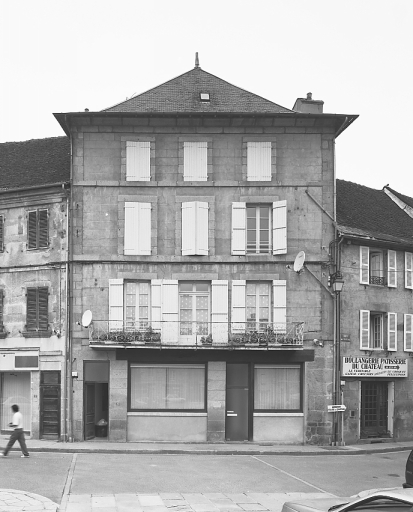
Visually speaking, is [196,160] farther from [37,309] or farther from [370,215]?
[370,215]

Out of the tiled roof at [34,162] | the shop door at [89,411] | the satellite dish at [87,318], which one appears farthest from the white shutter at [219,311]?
the tiled roof at [34,162]

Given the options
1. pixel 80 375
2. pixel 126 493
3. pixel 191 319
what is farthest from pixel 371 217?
pixel 126 493

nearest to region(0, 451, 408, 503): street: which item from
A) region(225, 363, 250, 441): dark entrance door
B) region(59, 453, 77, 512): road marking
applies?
region(59, 453, 77, 512): road marking

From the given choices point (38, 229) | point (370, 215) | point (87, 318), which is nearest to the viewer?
point (87, 318)

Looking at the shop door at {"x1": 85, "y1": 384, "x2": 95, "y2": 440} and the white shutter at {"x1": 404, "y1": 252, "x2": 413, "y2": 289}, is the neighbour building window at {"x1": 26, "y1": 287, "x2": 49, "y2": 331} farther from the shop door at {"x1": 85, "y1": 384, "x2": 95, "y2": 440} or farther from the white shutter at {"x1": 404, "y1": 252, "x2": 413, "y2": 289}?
the white shutter at {"x1": 404, "y1": 252, "x2": 413, "y2": 289}

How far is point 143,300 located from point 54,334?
3215mm

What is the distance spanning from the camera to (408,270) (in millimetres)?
32812

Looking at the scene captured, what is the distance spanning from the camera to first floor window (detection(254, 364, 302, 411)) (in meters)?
29.2

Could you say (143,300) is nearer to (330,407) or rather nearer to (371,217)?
(330,407)

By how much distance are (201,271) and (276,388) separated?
4.64m

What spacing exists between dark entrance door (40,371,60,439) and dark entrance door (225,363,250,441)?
5.63 m

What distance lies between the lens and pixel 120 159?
29.5 m

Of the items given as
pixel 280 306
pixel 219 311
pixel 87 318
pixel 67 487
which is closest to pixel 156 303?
pixel 219 311

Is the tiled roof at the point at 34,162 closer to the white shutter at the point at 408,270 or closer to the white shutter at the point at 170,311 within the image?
the white shutter at the point at 170,311
